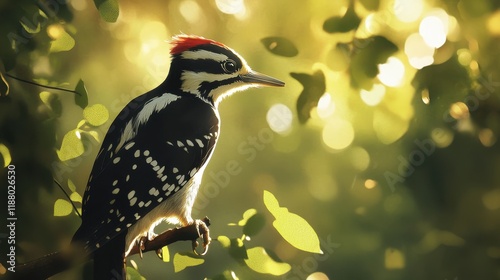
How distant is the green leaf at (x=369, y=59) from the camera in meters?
1.75

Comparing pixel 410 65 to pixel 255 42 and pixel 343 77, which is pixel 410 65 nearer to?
pixel 343 77

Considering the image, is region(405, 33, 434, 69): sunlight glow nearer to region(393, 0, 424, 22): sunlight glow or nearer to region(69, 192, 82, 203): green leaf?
region(393, 0, 424, 22): sunlight glow

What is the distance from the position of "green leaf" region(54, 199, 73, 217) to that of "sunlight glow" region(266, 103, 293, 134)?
72 centimetres

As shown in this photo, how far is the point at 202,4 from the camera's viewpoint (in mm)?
2275

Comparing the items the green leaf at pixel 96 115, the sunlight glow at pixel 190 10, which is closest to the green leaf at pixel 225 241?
the green leaf at pixel 96 115

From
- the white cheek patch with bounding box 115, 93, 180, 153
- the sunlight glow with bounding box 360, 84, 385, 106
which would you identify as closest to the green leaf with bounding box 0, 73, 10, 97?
the white cheek patch with bounding box 115, 93, 180, 153

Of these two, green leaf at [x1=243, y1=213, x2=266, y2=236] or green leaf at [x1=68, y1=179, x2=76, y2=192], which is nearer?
green leaf at [x1=243, y1=213, x2=266, y2=236]

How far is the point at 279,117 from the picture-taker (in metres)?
→ 2.24

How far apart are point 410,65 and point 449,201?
763 millimetres

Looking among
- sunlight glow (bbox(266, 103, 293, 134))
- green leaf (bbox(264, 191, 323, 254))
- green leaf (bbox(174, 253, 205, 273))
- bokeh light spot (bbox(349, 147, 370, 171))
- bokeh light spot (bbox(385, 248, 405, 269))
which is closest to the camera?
green leaf (bbox(264, 191, 323, 254))

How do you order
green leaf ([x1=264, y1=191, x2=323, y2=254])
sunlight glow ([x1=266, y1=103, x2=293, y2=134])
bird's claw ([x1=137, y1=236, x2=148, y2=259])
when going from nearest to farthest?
green leaf ([x1=264, y1=191, x2=323, y2=254])
bird's claw ([x1=137, y1=236, x2=148, y2=259])
sunlight glow ([x1=266, y1=103, x2=293, y2=134])

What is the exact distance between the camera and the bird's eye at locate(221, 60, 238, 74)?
207 cm

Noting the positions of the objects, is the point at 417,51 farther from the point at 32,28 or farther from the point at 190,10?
the point at 32,28

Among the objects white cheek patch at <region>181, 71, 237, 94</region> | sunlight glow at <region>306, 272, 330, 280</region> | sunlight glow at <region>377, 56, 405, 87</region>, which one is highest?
sunlight glow at <region>377, 56, 405, 87</region>
